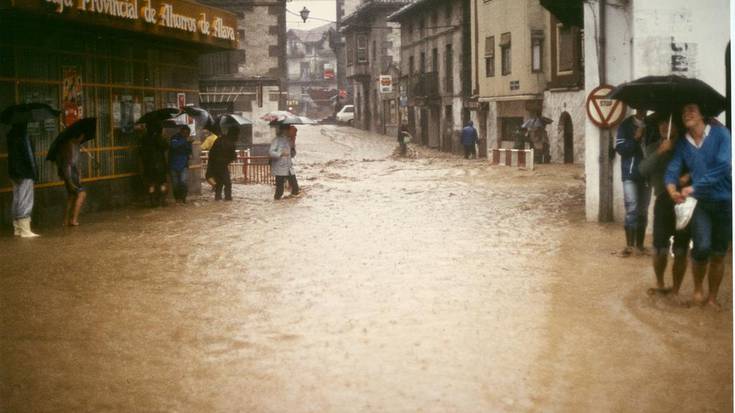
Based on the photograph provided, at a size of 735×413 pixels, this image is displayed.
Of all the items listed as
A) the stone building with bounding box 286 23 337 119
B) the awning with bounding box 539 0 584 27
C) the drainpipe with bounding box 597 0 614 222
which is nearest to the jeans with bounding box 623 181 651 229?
the drainpipe with bounding box 597 0 614 222

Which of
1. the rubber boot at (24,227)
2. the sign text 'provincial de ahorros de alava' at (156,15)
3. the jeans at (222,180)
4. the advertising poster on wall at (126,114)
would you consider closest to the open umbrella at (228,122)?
the jeans at (222,180)

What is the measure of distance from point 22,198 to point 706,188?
8.26 m

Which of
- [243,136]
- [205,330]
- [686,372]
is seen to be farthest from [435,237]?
[243,136]

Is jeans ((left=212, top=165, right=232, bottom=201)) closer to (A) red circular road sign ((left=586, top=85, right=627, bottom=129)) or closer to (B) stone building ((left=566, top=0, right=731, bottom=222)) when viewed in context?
(B) stone building ((left=566, top=0, right=731, bottom=222))

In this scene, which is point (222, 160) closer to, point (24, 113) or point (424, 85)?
point (24, 113)

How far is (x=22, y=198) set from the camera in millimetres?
11992

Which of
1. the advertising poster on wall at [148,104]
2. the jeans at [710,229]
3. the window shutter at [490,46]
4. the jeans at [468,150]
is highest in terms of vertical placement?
the window shutter at [490,46]

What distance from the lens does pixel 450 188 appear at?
68.9 ft

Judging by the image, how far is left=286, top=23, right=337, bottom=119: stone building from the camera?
87.8m

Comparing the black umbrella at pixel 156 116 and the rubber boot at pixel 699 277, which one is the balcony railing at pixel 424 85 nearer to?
the black umbrella at pixel 156 116

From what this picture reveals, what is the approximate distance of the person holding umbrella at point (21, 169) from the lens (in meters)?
11.9

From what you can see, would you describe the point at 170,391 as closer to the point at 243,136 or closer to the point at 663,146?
the point at 663,146

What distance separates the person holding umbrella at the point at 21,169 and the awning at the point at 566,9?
7.69m

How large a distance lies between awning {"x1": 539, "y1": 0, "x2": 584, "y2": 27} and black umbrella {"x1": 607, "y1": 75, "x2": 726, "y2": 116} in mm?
5976
